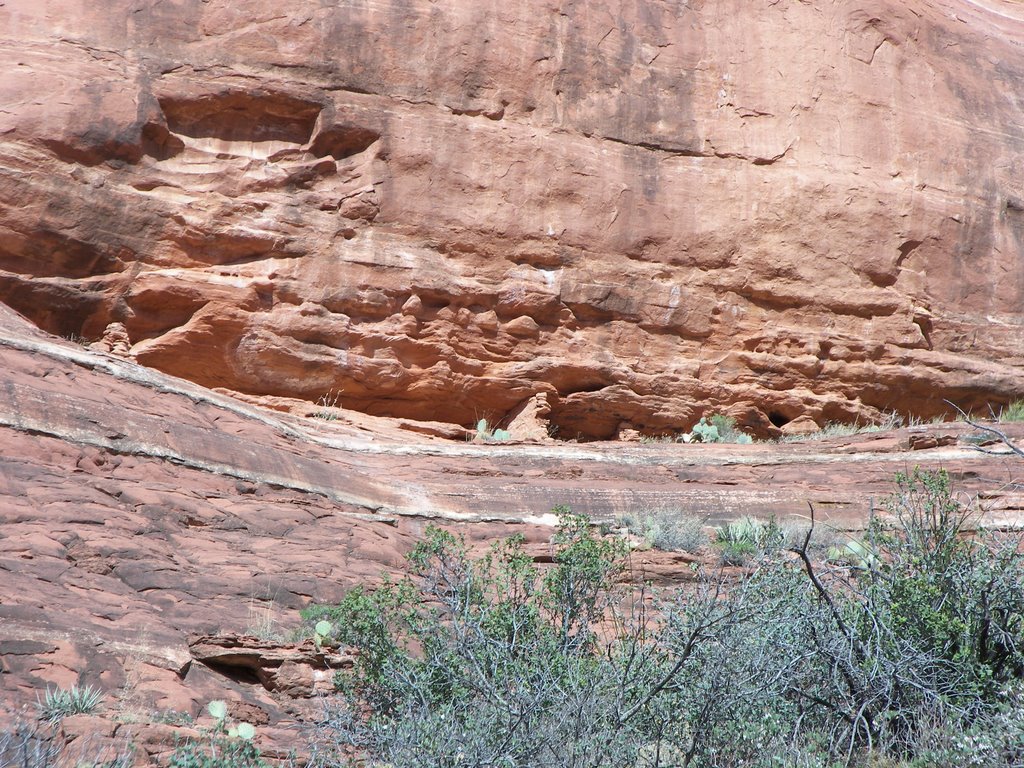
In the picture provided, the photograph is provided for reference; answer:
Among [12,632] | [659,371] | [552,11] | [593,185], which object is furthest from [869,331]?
[12,632]

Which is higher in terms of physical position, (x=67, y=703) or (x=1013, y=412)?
(x=1013, y=412)

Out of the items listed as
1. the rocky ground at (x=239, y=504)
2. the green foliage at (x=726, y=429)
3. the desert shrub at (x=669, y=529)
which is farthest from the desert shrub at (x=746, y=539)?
the green foliage at (x=726, y=429)

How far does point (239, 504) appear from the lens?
8.34 m

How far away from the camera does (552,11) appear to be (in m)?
13.2

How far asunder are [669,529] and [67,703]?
552cm

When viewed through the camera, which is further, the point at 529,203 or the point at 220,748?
the point at 529,203

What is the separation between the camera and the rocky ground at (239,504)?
5.98 metres

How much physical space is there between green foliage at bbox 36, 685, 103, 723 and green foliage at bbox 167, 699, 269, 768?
480mm

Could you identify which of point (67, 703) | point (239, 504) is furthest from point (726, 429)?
point (67, 703)

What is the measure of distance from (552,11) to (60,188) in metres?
6.06

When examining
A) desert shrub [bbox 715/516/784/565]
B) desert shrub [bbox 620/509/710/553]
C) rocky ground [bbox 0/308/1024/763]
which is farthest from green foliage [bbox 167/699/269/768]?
desert shrub [bbox 620/509/710/553]

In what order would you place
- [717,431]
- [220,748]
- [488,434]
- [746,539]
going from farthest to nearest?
1. [717,431]
2. [488,434]
3. [746,539]
4. [220,748]

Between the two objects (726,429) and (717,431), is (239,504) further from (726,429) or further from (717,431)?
(726,429)

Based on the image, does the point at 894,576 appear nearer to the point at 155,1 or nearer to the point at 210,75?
the point at 210,75
